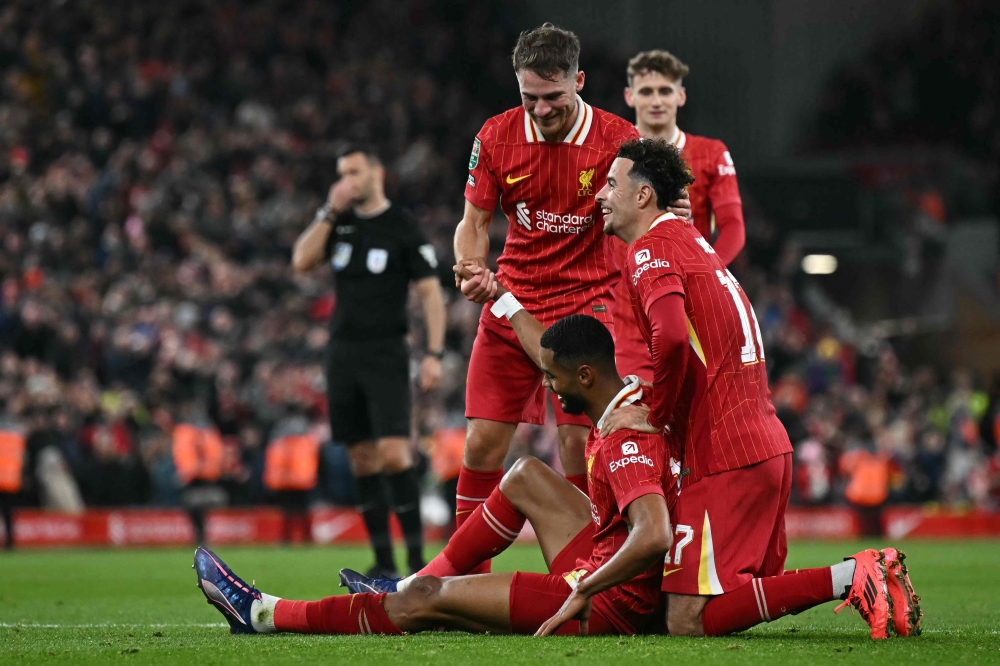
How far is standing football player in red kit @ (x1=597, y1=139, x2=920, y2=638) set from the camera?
4.62m

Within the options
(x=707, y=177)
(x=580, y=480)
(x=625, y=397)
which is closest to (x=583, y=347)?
(x=625, y=397)

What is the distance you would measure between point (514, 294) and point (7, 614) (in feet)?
9.63

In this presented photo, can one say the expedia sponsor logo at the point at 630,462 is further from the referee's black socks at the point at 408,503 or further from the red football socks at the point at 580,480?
the referee's black socks at the point at 408,503

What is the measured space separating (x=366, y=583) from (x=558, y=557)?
81 centimetres

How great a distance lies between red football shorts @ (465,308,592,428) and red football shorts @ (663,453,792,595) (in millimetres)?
1450

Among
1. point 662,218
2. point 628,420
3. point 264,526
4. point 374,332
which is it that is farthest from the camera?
point 264,526

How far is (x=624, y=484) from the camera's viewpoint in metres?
4.61

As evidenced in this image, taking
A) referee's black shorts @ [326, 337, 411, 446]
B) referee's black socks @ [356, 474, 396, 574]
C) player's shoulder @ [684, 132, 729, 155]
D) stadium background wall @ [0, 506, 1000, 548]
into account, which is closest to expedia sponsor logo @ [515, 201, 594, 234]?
player's shoulder @ [684, 132, 729, 155]

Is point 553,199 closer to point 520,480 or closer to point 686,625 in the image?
point 520,480

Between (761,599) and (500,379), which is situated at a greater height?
(500,379)

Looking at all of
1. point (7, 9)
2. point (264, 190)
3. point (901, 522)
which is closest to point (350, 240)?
point (901, 522)

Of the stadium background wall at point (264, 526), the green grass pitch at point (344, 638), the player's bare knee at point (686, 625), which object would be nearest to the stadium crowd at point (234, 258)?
the stadium background wall at point (264, 526)

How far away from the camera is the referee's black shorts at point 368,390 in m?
8.01

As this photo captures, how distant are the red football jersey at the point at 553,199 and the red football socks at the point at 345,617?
5.41 ft
